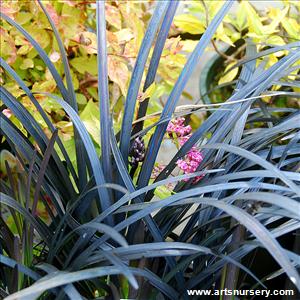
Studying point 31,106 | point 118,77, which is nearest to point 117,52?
point 118,77

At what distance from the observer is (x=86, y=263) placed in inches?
31.9

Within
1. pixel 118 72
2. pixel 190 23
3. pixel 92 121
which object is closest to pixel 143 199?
pixel 92 121

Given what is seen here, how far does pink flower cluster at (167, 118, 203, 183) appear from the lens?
0.95m

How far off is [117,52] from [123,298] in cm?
63

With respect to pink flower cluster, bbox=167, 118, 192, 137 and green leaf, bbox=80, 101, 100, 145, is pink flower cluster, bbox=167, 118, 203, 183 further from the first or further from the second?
green leaf, bbox=80, 101, 100, 145

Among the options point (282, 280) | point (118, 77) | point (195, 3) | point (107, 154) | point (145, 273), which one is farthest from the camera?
point (195, 3)

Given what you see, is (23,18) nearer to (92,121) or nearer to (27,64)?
(27,64)

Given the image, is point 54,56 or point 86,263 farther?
point 54,56

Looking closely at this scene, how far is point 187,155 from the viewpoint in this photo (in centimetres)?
97

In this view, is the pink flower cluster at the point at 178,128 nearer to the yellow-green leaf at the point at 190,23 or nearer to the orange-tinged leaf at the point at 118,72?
the orange-tinged leaf at the point at 118,72

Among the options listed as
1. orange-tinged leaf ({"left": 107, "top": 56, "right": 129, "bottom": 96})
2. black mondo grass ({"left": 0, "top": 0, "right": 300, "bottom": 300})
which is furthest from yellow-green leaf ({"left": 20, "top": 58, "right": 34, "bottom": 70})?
black mondo grass ({"left": 0, "top": 0, "right": 300, "bottom": 300})

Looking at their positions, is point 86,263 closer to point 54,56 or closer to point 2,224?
point 2,224

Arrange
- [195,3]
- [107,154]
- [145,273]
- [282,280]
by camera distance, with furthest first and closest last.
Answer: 1. [195,3]
2. [282,280]
3. [107,154]
4. [145,273]

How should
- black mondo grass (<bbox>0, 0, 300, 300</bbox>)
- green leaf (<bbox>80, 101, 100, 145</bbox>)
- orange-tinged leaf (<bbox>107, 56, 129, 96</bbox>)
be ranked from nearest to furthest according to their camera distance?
black mondo grass (<bbox>0, 0, 300, 300</bbox>), green leaf (<bbox>80, 101, 100, 145</bbox>), orange-tinged leaf (<bbox>107, 56, 129, 96</bbox>)
